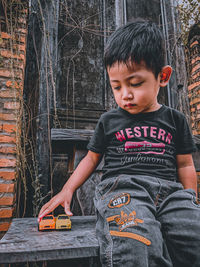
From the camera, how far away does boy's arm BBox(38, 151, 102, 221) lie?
1.15m

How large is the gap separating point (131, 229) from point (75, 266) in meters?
1.52

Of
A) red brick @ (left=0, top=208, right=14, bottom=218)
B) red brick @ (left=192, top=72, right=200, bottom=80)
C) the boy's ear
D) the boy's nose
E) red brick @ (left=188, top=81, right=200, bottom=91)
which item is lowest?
red brick @ (left=0, top=208, right=14, bottom=218)

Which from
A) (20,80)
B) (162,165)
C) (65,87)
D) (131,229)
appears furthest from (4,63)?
(131,229)

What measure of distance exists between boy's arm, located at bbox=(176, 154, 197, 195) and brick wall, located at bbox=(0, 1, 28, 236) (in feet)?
4.50

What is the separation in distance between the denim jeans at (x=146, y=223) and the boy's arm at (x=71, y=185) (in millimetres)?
194

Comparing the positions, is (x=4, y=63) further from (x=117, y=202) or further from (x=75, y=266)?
(x=75, y=266)

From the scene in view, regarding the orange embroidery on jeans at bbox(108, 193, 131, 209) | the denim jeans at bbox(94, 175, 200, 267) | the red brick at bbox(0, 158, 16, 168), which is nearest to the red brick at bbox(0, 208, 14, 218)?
the red brick at bbox(0, 158, 16, 168)

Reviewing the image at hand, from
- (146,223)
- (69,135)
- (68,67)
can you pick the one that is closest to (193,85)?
(68,67)

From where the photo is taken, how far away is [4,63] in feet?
6.88

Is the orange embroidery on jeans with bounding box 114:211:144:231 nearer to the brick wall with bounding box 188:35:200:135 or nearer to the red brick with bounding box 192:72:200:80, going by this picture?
the brick wall with bounding box 188:35:200:135

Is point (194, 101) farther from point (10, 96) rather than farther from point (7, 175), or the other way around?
point (7, 175)

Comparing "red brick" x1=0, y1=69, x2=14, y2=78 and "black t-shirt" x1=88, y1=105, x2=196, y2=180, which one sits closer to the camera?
"black t-shirt" x1=88, y1=105, x2=196, y2=180

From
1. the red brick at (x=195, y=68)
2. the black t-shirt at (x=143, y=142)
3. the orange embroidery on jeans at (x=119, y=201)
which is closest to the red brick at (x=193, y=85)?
the red brick at (x=195, y=68)

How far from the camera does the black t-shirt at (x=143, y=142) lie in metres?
1.13
